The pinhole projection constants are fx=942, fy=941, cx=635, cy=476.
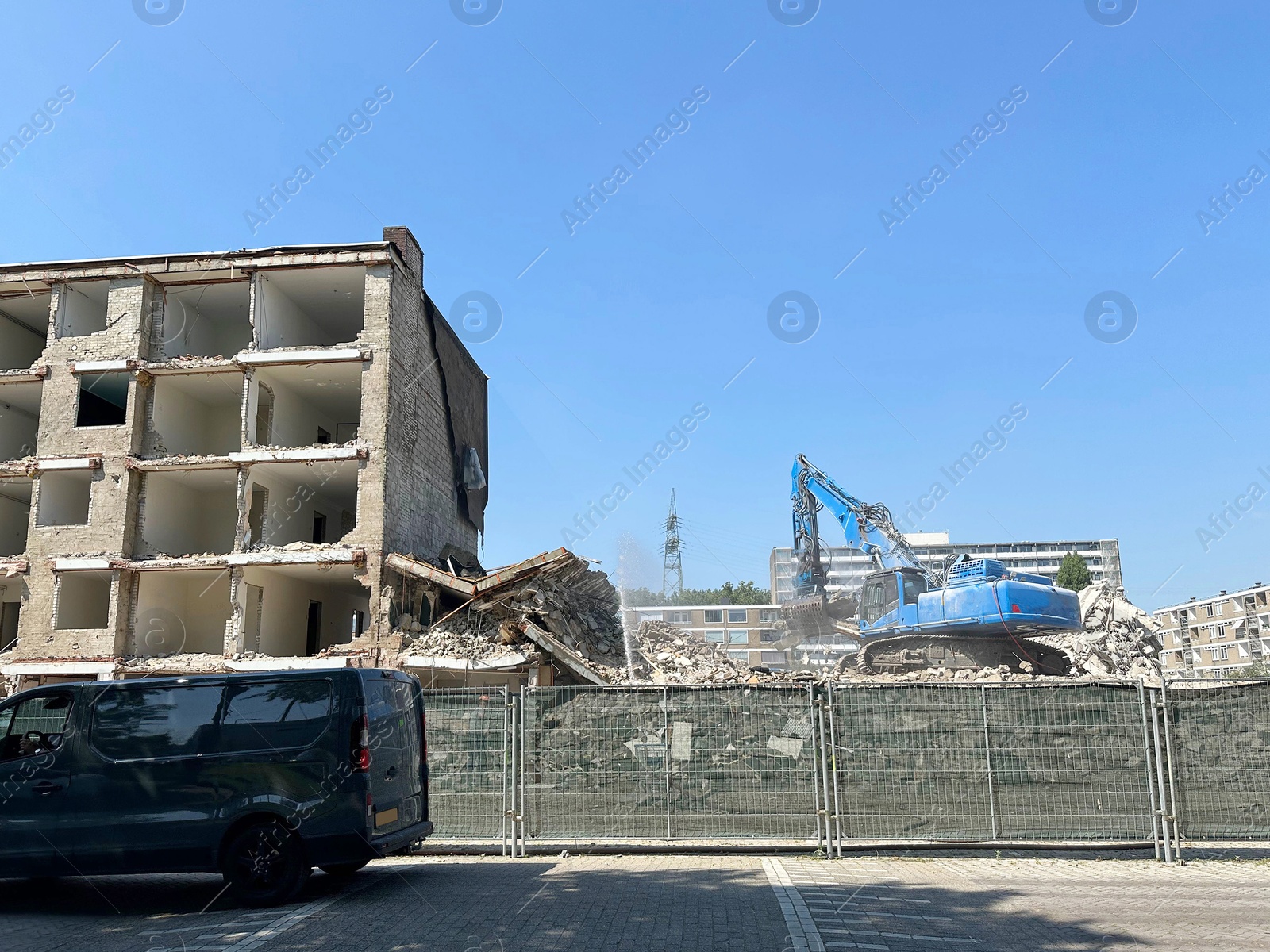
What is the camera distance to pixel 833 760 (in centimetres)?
1102

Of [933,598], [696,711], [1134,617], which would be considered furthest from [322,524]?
[1134,617]

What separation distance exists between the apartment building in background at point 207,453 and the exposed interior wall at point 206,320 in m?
0.06

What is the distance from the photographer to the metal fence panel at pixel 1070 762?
10656mm

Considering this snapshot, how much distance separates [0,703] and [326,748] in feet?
10.4

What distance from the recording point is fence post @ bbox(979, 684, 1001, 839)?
10.8m

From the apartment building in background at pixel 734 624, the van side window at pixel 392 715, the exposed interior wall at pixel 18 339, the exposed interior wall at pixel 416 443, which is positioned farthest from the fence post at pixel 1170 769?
the apartment building in background at pixel 734 624

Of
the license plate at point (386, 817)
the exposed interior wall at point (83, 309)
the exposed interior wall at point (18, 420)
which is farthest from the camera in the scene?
the exposed interior wall at point (18, 420)

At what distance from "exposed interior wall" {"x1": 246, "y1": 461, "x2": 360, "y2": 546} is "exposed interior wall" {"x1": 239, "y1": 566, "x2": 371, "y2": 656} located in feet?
3.57

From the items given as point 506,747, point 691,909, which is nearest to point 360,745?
point 691,909

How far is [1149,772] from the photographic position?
10641 millimetres

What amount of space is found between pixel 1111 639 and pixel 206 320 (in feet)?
94.2

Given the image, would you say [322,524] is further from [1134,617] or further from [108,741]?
[1134,617]

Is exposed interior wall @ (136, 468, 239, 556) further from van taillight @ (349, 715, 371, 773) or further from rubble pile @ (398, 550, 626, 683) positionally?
van taillight @ (349, 715, 371, 773)

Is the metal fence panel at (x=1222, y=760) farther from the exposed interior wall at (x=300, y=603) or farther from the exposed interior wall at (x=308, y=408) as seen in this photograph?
the exposed interior wall at (x=308, y=408)
